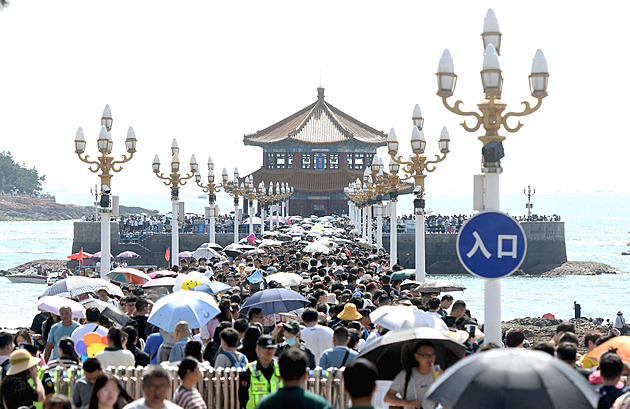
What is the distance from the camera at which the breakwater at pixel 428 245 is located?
69500 mm

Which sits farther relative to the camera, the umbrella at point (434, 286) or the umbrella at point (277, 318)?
the umbrella at point (434, 286)

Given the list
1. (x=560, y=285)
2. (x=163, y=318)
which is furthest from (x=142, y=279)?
(x=560, y=285)

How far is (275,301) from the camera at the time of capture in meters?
13.7

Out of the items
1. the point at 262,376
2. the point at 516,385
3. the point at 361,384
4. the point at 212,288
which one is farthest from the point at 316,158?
the point at 516,385

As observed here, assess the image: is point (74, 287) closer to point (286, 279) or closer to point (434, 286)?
point (286, 279)

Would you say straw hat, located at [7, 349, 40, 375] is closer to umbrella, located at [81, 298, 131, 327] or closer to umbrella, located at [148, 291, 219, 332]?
umbrella, located at [148, 291, 219, 332]

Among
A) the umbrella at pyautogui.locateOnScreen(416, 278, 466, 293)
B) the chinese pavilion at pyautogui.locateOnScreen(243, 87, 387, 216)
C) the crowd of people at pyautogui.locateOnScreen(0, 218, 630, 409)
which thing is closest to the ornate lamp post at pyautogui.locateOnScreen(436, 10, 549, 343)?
the crowd of people at pyautogui.locateOnScreen(0, 218, 630, 409)

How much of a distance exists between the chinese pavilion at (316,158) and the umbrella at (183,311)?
2765 inches

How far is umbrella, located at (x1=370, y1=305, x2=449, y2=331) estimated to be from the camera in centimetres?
1068

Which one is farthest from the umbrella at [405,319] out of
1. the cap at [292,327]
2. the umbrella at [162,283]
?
the umbrella at [162,283]

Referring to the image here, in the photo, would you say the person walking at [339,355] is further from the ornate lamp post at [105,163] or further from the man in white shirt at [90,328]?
the ornate lamp post at [105,163]

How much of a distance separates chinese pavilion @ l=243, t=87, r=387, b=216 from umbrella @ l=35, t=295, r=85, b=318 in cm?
6918

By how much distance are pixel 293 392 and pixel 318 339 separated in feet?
15.9

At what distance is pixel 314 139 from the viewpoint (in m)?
89.3
